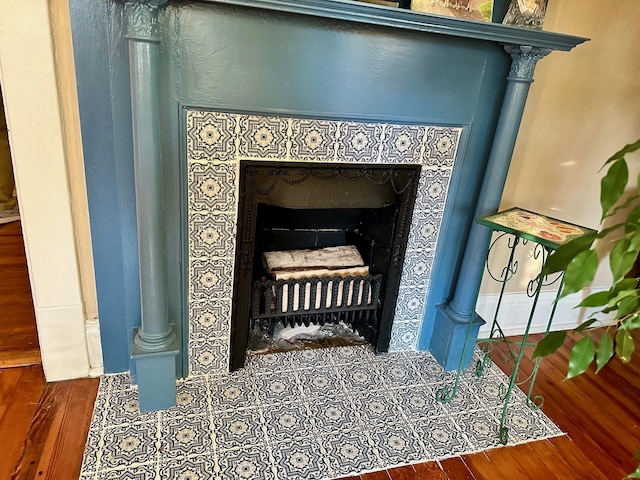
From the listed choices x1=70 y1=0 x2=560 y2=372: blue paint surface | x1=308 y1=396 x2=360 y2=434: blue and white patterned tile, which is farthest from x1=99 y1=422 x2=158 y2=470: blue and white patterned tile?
x1=308 y1=396 x2=360 y2=434: blue and white patterned tile

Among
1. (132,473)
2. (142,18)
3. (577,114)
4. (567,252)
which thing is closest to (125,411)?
(132,473)

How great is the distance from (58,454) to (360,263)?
1367mm

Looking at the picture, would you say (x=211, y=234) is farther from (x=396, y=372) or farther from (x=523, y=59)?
(x=523, y=59)

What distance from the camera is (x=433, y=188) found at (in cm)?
193

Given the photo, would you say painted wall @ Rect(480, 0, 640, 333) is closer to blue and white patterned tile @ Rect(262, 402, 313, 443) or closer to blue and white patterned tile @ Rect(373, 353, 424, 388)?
blue and white patterned tile @ Rect(373, 353, 424, 388)

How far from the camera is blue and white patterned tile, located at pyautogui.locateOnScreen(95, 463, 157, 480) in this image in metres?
1.45

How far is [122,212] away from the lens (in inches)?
63.3

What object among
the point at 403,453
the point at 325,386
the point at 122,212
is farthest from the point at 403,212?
the point at 122,212

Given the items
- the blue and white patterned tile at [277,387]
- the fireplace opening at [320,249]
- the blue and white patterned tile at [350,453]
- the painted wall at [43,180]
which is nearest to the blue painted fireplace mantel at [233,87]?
the painted wall at [43,180]

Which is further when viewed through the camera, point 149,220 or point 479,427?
point 479,427

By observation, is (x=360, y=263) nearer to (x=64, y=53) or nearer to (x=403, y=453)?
Result: (x=403, y=453)

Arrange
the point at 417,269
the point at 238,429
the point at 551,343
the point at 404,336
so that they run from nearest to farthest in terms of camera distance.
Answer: the point at 551,343, the point at 238,429, the point at 417,269, the point at 404,336

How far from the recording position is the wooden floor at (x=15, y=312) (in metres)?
1.95

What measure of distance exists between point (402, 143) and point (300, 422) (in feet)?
3.74
